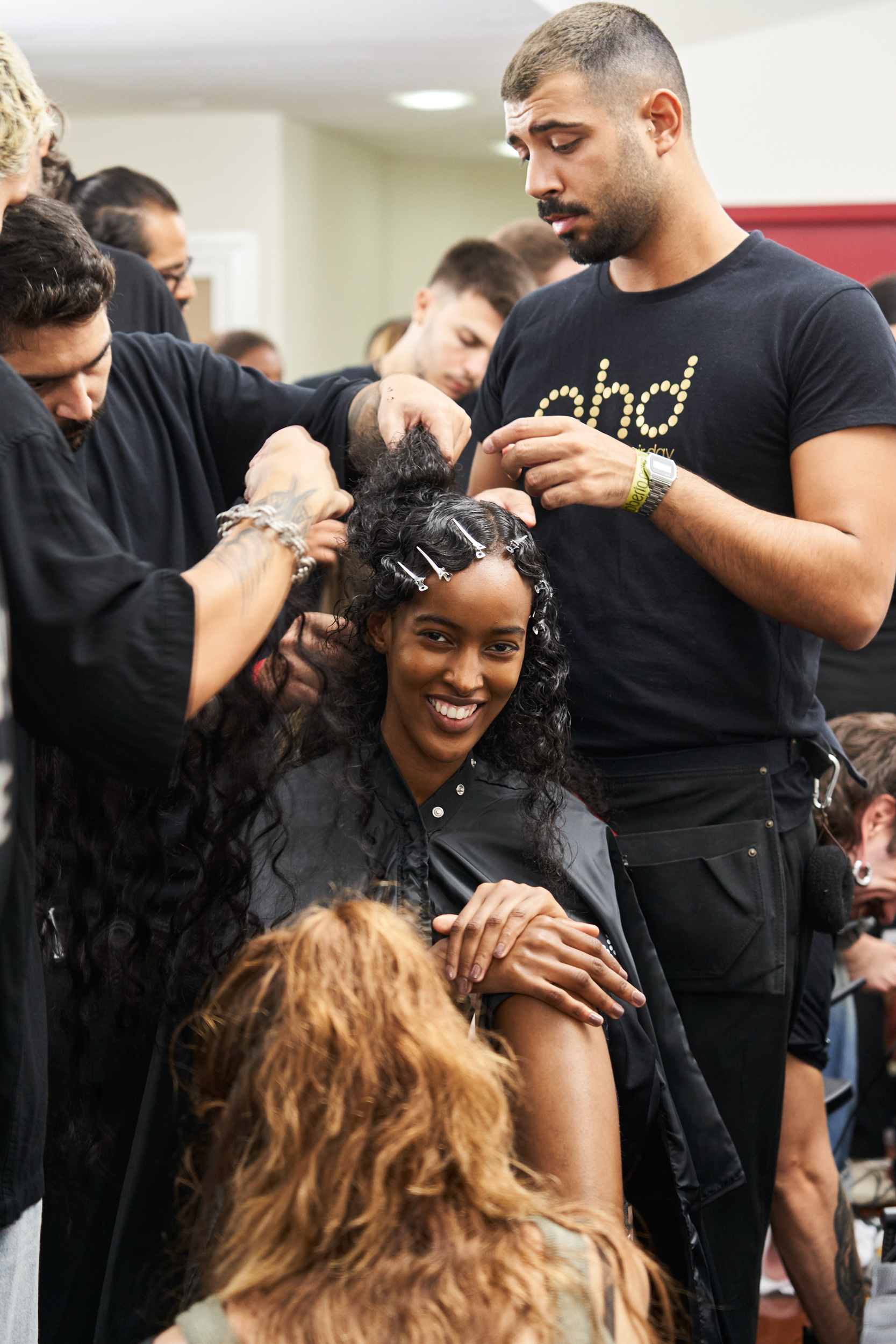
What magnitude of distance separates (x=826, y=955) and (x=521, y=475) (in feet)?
3.21

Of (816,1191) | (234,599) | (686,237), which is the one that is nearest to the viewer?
(234,599)

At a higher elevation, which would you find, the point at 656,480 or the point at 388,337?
the point at 388,337

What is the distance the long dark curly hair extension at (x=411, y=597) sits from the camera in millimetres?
1756

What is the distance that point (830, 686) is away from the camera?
3.12 metres

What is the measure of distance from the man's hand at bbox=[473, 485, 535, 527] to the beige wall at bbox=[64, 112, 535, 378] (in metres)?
5.35

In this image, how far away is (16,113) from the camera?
1211 mm

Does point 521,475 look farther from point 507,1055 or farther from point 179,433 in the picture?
point 507,1055

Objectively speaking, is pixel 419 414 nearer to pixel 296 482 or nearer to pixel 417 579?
pixel 417 579

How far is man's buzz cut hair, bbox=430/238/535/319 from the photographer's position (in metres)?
3.24

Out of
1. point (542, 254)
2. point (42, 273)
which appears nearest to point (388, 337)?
point (542, 254)

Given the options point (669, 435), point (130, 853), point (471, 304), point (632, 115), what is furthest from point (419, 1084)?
point (471, 304)

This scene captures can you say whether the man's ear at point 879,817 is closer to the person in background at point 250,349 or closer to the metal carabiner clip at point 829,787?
the metal carabiner clip at point 829,787

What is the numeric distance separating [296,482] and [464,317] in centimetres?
200

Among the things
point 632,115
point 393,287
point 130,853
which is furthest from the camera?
point 393,287
